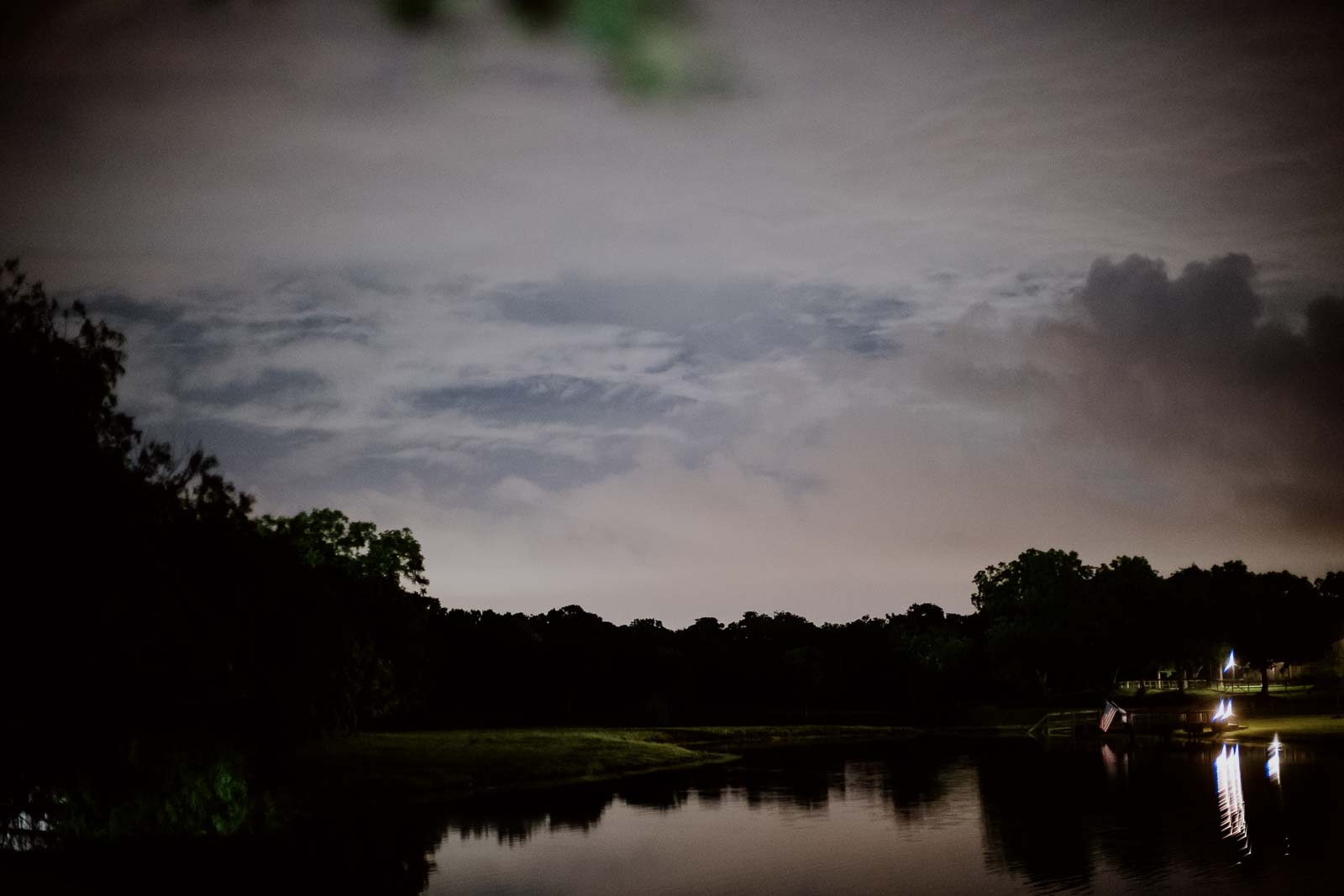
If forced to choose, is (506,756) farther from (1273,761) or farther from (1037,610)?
(1037,610)

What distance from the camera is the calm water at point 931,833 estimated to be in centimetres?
3241

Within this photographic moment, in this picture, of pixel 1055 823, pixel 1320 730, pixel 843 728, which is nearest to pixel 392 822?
pixel 1055 823

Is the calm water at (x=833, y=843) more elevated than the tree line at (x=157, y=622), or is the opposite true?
the tree line at (x=157, y=622)

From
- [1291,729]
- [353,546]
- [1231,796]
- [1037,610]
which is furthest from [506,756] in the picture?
[1037,610]

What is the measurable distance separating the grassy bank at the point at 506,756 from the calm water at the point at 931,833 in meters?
5.79

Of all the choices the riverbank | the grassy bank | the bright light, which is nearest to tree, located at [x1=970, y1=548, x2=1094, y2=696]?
the grassy bank

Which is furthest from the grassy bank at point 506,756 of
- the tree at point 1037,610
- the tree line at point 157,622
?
the tree at point 1037,610

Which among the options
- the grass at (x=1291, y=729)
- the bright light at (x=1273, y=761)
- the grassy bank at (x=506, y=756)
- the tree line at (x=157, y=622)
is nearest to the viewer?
the tree line at (x=157, y=622)

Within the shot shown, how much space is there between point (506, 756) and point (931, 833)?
3696 cm

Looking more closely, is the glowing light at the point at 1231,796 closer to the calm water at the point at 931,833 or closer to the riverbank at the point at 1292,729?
the calm water at the point at 931,833

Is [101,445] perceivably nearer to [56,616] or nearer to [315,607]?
[56,616]

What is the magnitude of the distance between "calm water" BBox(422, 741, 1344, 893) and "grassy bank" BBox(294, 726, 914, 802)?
19.0 ft

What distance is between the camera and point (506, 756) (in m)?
73.3

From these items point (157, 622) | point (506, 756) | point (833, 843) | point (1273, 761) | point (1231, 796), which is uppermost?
point (157, 622)
